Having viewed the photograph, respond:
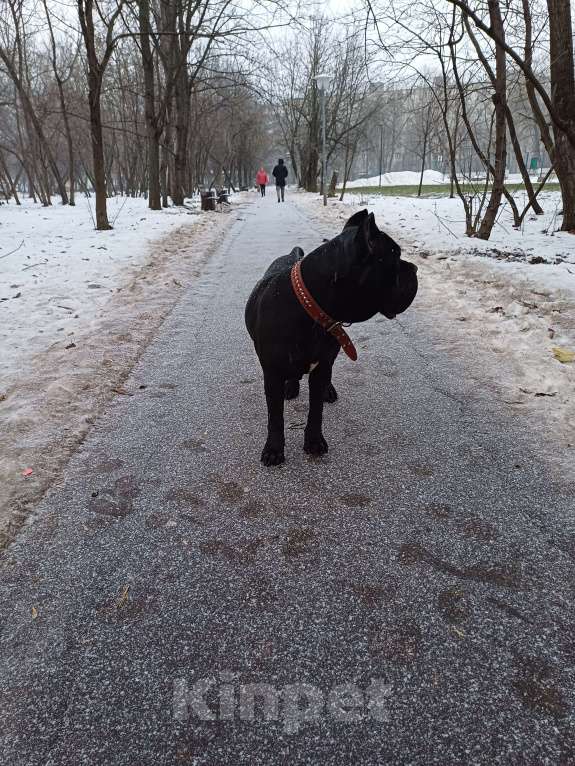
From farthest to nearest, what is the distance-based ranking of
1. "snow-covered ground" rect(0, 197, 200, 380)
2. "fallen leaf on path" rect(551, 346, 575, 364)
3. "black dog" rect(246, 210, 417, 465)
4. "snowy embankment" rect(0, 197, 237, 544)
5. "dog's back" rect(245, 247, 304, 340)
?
"snow-covered ground" rect(0, 197, 200, 380)
"fallen leaf on path" rect(551, 346, 575, 364)
"snowy embankment" rect(0, 197, 237, 544)
"dog's back" rect(245, 247, 304, 340)
"black dog" rect(246, 210, 417, 465)

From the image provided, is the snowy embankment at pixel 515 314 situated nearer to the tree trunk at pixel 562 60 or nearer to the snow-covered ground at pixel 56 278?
the tree trunk at pixel 562 60

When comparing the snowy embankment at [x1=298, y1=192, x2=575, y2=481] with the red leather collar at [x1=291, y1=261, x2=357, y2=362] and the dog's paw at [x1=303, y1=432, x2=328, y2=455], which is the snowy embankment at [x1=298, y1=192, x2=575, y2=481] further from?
the red leather collar at [x1=291, y1=261, x2=357, y2=362]

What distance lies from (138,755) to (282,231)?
12.3m

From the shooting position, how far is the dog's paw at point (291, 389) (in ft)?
10.9

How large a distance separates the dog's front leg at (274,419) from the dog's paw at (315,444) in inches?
6.2

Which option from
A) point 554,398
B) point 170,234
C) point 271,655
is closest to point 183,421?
point 271,655

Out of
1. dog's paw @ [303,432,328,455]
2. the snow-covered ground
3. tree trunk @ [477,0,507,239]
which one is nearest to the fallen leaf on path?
dog's paw @ [303,432,328,455]

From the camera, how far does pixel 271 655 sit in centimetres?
152

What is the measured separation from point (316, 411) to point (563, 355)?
2.31 metres

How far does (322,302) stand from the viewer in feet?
7.11

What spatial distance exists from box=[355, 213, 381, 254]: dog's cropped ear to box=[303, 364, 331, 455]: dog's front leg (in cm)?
66

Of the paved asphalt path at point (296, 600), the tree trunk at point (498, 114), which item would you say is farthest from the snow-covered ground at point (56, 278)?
the tree trunk at point (498, 114)

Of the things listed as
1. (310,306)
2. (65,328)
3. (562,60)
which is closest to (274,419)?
(310,306)

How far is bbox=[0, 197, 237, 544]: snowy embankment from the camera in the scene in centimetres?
269
